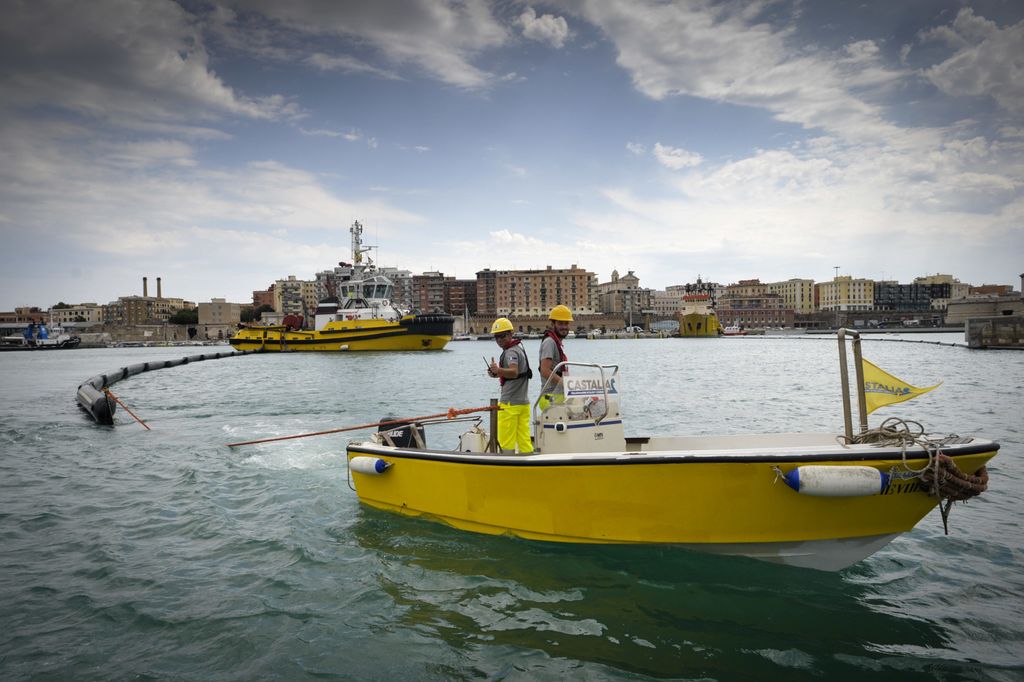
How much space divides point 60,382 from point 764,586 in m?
35.8

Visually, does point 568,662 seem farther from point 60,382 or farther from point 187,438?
point 60,382

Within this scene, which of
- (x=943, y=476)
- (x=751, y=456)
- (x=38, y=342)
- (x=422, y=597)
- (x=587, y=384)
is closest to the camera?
(x=943, y=476)

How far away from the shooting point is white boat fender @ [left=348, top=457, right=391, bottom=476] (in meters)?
6.57

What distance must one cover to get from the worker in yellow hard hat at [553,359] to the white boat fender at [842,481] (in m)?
2.32

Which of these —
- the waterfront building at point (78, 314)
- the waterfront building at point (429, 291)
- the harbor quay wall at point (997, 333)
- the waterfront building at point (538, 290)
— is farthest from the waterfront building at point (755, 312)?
the waterfront building at point (78, 314)

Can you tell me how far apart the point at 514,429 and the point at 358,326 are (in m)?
47.1

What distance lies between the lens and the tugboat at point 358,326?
50750 mm

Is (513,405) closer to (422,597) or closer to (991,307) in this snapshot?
(422,597)

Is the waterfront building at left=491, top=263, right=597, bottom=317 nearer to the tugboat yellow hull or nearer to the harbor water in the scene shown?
the tugboat yellow hull

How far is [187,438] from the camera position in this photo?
12.8 m

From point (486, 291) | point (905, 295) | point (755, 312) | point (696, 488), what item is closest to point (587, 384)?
point (696, 488)

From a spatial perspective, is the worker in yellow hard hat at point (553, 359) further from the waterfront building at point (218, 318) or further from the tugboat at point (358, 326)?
the waterfront building at point (218, 318)

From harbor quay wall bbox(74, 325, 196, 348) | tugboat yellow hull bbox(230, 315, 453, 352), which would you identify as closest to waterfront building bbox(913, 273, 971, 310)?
tugboat yellow hull bbox(230, 315, 453, 352)

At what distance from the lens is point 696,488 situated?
4801 millimetres
